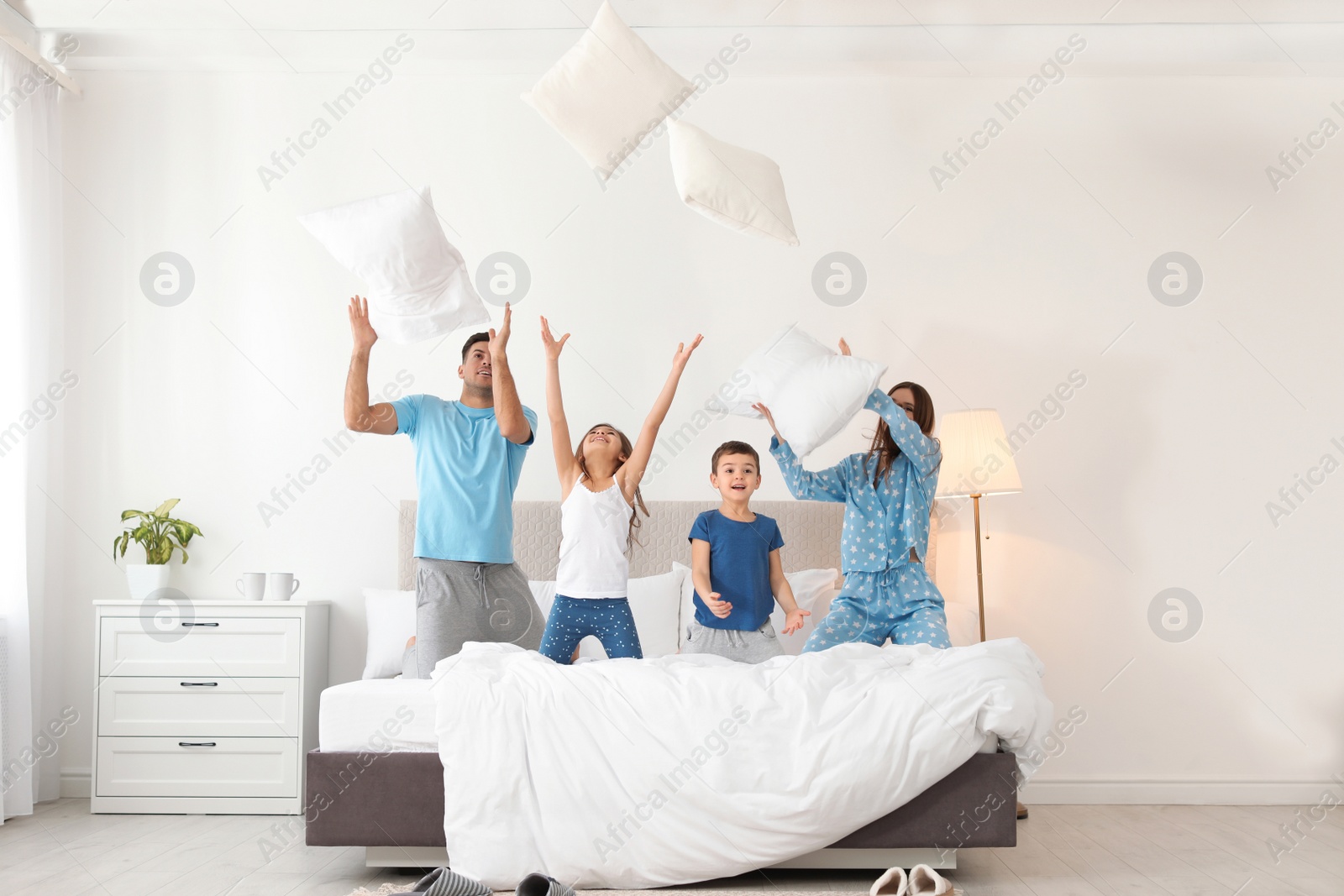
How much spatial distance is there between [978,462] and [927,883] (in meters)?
1.62

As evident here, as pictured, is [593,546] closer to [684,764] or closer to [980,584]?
[684,764]

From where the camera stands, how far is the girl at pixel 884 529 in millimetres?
2893

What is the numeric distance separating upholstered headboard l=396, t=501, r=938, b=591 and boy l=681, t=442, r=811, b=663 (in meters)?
0.49

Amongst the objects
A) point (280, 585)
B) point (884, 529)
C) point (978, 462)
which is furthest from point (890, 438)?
point (280, 585)

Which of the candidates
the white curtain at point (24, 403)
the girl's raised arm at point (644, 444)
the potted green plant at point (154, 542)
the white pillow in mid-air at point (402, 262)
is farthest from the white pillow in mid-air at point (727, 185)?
the white curtain at point (24, 403)

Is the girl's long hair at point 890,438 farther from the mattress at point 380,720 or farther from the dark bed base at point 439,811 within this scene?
the mattress at point 380,720

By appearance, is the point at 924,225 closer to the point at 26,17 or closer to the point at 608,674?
the point at 608,674

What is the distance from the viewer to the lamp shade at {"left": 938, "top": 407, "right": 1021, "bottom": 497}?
343 centimetres

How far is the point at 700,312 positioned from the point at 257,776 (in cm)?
225

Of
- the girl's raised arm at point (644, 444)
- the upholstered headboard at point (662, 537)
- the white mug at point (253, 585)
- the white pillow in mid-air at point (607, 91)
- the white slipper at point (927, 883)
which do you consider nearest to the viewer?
the white slipper at point (927, 883)

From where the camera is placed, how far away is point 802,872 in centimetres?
251

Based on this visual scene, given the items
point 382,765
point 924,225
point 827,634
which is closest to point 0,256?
point 382,765

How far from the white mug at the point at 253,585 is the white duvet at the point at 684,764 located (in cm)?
141

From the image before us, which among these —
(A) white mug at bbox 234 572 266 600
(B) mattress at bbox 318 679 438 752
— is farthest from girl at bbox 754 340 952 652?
(A) white mug at bbox 234 572 266 600
